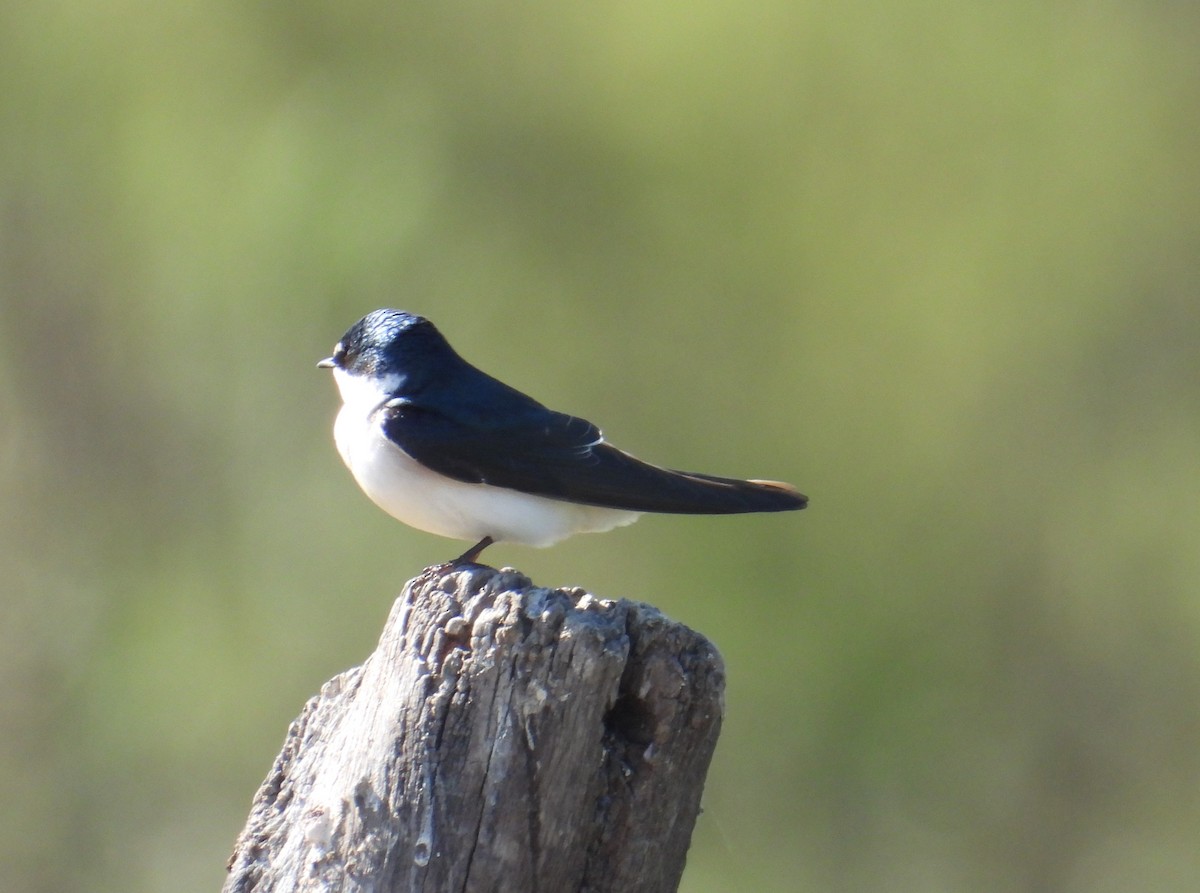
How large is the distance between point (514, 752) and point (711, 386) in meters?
5.05

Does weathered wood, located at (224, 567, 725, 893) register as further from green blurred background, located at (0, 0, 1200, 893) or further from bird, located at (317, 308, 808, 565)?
green blurred background, located at (0, 0, 1200, 893)

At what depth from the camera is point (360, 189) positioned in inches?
297

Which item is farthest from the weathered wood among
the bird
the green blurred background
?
the green blurred background

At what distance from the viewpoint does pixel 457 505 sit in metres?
3.07

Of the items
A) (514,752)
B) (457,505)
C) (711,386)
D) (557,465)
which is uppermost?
(711,386)

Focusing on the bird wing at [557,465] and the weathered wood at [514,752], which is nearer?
the weathered wood at [514,752]

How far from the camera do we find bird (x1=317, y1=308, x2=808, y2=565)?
300cm

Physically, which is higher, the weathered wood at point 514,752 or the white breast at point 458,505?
the white breast at point 458,505

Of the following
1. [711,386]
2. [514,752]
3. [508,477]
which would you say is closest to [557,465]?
[508,477]

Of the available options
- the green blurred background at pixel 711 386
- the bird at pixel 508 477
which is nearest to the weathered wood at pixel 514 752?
the bird at pixel 508 477

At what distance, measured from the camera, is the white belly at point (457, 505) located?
3074 millimetres

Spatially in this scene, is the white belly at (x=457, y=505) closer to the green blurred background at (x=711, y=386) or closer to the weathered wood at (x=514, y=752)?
the weathered wood at (x=514, y=752)

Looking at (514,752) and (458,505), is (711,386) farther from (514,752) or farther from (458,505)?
(514,752)

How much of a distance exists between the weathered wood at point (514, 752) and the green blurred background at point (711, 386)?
4533 millimetres
